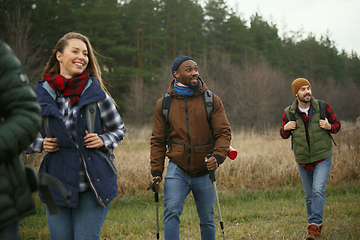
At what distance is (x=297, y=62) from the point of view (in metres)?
47.7

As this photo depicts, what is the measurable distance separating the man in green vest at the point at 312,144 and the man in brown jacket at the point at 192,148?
73.1 inches

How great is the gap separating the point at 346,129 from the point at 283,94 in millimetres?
28602

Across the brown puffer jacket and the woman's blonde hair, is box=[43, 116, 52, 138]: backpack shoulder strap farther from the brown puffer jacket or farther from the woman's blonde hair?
the brown puffer jacket

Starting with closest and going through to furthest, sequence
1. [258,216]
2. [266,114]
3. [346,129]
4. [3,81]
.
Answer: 1. [3,81]
2. [258,216]
3. [346,129]
4. [266,114]

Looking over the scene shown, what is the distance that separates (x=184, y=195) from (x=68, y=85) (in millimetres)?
1693

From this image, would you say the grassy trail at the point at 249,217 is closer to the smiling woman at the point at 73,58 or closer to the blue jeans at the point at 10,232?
the smiling woman at the point at 73,58

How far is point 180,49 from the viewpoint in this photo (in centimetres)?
3841

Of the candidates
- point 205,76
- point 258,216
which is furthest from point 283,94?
point 258,216

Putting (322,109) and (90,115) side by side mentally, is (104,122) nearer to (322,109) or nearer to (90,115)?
(90,115)

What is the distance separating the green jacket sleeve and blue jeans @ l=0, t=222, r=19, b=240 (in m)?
0.36

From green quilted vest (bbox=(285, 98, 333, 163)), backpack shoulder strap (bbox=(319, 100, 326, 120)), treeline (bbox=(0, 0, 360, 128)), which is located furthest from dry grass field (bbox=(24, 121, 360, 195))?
treeline (bbox=(0, 0, 360, 128))

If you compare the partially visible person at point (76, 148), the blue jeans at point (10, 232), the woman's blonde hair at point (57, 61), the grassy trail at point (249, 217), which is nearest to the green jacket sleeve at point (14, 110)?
the blue jeans at point (10, 232)

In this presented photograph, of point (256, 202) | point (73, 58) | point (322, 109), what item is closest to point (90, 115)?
point (73, 58)

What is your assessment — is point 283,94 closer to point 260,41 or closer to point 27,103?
point 260,41
